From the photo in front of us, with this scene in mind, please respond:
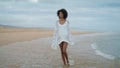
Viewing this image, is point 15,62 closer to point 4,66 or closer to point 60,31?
point 4,66

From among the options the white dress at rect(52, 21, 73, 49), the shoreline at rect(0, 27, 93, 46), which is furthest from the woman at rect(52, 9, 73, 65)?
the shoreline at rect(0, 27, 93, 46)

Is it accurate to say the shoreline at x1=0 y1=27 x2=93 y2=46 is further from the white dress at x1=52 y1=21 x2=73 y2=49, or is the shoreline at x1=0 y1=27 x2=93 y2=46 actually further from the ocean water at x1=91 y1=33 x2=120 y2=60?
the white dress at x1=52 y1=21 x2=73 y2=49

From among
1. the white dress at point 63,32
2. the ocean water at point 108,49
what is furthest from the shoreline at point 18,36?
the white dress at point 63,32

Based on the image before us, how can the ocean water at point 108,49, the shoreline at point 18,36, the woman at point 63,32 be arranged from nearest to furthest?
the woman at point 63,32 < the ocean water at point 108,49 < the shoreline at point 18,36

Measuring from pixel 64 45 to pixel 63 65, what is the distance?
1.02m

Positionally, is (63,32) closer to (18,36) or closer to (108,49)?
(108,49)

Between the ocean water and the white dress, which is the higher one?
the white dress

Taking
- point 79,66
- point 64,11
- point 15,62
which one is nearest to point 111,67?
point 79,66

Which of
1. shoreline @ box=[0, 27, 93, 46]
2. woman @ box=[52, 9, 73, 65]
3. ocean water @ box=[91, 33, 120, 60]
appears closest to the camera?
woman @ box=[52, 9, 73, 65]

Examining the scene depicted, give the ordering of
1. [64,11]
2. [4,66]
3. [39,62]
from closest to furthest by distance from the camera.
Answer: [64,11], [4,66], [39,62]

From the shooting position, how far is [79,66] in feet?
38.5

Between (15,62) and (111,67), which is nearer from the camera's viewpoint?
(111,67)

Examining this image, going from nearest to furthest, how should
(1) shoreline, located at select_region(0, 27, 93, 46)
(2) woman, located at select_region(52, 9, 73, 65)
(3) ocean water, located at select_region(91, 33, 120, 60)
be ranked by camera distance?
(2) woman, located at select_region(52, 9, 73, 65), (3) ocean water, located at select_region(91, 33, 120, 60), (1) shoreline, located at select_region(0, 27, 93, 46)

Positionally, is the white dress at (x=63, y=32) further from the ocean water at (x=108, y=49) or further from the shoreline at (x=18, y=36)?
the shoreline at (x=18, y=36)
